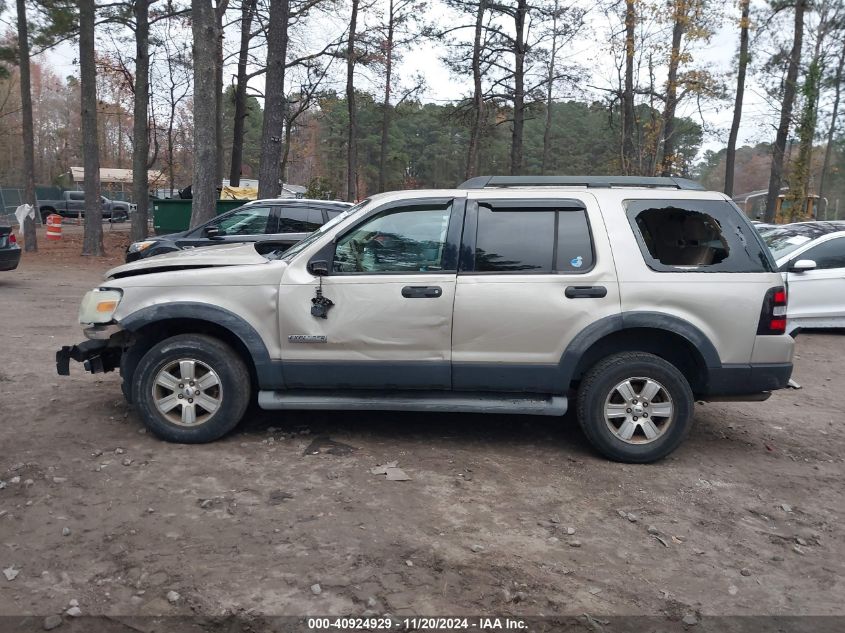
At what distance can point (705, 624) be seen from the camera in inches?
121

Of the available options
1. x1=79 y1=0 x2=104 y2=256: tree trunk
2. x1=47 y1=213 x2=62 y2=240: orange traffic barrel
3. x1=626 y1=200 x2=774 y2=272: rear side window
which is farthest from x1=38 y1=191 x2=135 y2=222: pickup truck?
x1=626 y1=200 x2=774 y2=272: rear side window

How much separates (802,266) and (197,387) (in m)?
8.25

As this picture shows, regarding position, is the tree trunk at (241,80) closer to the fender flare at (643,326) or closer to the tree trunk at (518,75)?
the tree trunk at (518,75)

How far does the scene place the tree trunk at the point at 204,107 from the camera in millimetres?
13703

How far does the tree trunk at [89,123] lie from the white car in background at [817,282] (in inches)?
666

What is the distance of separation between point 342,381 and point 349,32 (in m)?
22.6

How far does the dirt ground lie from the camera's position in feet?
10.6

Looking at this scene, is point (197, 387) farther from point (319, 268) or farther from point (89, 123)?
point (89, 123)

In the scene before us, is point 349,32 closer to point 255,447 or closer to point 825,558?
point 255,447

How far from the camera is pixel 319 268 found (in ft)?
16.0

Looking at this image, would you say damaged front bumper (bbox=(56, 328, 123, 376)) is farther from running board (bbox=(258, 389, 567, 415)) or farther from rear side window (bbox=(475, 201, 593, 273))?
rear side window (bbox=(475, 201, 593, 273))

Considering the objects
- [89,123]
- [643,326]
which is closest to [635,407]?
[643,326]

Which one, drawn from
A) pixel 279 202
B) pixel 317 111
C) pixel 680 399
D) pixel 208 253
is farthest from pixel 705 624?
pixel 317 111

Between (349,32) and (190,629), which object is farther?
(349,32)
